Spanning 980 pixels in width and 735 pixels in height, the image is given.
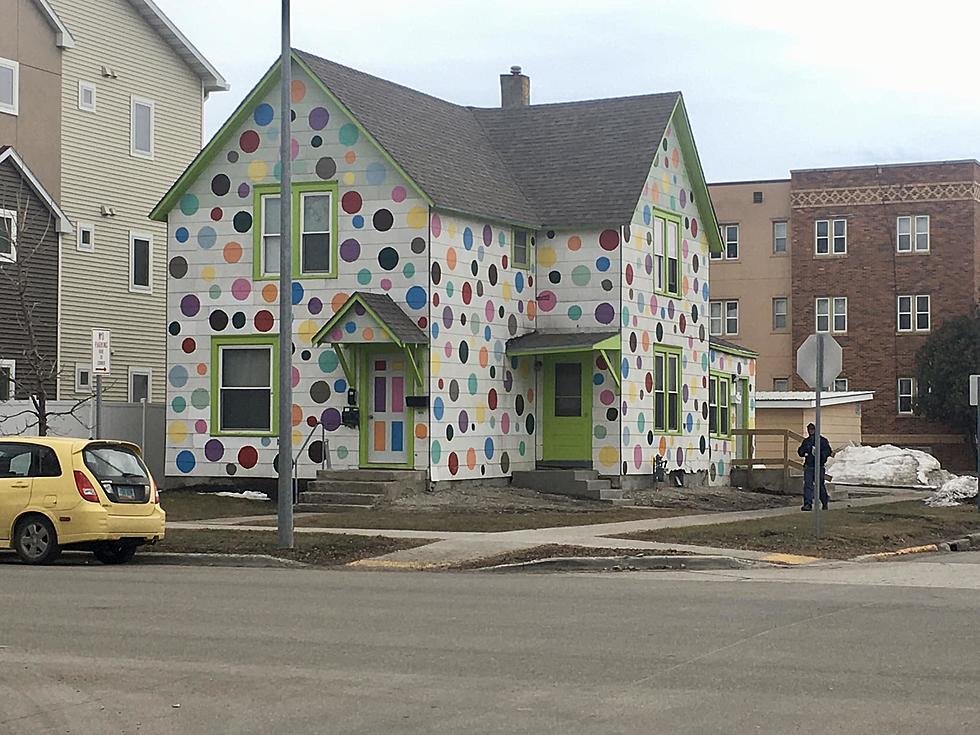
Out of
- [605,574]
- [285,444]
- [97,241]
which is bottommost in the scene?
[605,574]

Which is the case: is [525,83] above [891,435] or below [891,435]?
above

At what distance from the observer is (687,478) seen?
36.0 m

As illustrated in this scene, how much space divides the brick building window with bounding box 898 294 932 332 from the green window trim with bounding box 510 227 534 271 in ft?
109

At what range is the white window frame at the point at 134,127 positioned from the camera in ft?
142

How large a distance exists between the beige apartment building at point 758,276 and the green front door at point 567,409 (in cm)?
3289

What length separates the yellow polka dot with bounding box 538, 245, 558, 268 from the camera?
1314 inches

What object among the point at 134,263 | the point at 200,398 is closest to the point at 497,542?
the point at 200,398

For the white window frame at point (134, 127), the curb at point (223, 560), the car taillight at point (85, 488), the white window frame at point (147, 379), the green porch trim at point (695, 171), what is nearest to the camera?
the car taillight at point (85, 488)

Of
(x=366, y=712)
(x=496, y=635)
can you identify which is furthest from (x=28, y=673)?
(x=496, y=635)

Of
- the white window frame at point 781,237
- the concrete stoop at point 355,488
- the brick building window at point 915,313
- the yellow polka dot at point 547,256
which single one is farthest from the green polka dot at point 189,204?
the brick building window at point 915,313

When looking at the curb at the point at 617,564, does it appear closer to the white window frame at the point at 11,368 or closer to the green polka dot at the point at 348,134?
the green polka dot at the point at 348,134

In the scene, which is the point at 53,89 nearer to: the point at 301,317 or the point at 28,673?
the point at 301,317

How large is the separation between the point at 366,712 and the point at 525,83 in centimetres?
3205

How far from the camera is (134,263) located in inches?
1678
